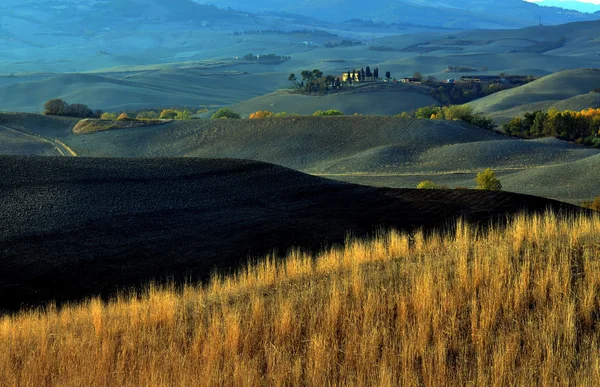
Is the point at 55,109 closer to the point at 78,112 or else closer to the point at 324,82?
the point at 78,112

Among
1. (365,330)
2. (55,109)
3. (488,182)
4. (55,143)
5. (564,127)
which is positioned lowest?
(488,182)

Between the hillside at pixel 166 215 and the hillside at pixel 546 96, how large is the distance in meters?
96.9

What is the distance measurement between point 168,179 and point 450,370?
2673 centimetres

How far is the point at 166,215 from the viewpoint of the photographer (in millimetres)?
28047

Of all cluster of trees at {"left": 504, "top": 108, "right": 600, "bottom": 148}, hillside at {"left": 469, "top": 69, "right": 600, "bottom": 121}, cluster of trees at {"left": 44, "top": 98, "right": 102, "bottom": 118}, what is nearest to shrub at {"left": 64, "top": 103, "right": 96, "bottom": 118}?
cluster of trees at {"left": 44, "top": 98, "right": 102, "bottom": 118}

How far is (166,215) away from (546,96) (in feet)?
451

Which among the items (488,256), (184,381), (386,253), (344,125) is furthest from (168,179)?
(344,125)

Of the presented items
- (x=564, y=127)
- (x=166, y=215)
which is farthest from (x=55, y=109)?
(x=166, y=215)

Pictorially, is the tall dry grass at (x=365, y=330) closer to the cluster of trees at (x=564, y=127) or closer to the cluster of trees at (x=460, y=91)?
the cluster of trees at (x=564, y=127)

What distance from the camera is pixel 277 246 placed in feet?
74.9

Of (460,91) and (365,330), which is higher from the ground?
(365,330)

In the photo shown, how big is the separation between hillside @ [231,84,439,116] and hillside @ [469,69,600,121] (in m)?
12.7

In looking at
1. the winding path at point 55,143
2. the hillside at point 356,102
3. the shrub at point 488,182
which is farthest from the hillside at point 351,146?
the hillside at point 356,102

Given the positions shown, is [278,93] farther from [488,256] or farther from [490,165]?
[488,256]
